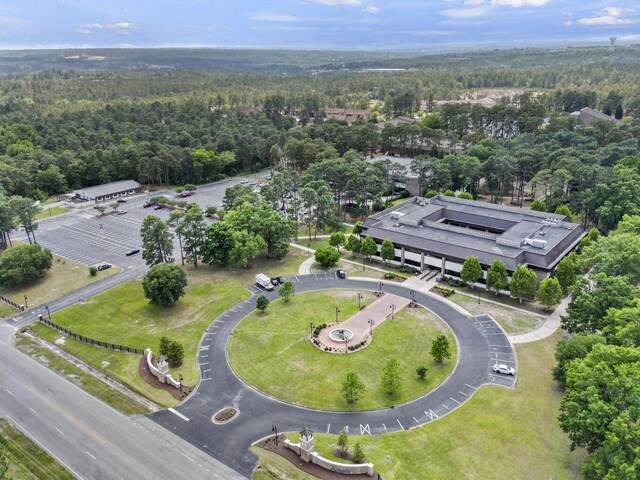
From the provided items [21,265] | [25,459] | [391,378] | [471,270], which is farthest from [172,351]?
[471,270]

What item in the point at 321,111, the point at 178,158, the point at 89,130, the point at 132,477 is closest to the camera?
the point at 132,477

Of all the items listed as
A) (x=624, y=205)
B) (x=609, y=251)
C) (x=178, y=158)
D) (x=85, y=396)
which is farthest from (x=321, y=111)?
(x=85, y=396)

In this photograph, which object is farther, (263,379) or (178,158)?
(178,158)

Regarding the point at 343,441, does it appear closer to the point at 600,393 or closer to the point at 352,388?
the point at 352,388

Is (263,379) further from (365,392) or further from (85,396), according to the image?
(85,396)

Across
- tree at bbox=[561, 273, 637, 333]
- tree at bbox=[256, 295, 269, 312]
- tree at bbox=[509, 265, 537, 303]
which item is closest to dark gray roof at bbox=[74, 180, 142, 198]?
tree at bbox=[256, 295, 269, 312]

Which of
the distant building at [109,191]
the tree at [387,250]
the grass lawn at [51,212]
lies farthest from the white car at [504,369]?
the distant building at [109,191]
